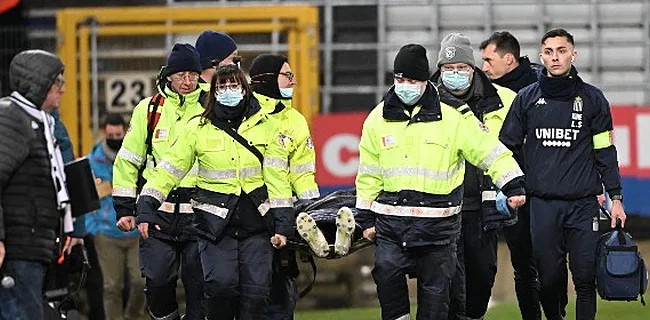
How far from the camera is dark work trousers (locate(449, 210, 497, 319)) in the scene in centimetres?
1141

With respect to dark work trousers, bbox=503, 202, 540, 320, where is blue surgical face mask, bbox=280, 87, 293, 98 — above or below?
above

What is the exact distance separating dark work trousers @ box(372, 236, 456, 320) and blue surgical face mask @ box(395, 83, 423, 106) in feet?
2.63

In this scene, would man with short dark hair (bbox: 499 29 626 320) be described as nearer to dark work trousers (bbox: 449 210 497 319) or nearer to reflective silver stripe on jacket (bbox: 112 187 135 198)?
dark work trousers (bbox: 449 210 497 319)

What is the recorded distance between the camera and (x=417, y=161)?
10.3 metres

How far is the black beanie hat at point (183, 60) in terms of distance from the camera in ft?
37.2

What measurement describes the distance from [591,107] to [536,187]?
0.60 m

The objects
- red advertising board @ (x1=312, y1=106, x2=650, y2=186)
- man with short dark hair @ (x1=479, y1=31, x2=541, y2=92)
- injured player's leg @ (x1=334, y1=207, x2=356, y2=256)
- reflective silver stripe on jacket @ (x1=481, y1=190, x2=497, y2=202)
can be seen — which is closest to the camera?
injured player's leg @ (x1=334, y1=207, x2=356, y2=256)

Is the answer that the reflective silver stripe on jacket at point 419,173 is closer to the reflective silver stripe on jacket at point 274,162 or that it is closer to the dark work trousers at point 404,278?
the dark work trousers at point 404,278

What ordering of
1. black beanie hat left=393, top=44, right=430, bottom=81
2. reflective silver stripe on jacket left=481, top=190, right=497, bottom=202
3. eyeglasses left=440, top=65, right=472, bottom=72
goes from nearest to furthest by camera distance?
black beanie hat left=393, top=44, right=430, bottom=81 → eyeglasses left=440, top=65, right=472, bottom=72 → reflective silver stripe on jacket left=481, top=190, right=497, bottom=202

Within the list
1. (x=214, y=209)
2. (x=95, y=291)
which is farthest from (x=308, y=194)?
(x=95, y=291)

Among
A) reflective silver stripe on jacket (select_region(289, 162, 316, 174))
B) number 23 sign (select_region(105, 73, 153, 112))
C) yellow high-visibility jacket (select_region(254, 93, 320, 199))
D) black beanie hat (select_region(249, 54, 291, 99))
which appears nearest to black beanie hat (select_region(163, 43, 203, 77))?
black beanie hat (select_region(249, 54, 291, 99))

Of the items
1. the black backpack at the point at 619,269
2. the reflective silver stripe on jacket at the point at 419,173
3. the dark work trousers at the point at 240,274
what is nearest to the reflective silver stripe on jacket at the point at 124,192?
the dark work trousers at the point at 240,274

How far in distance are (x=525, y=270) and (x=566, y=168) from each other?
1.10 meters

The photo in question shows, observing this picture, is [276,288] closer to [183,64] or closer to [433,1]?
[183,64]
